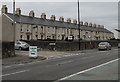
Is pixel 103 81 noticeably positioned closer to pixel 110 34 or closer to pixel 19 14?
pixel 19 14

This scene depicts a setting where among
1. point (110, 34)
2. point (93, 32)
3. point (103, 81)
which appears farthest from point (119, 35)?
point (103, 81)

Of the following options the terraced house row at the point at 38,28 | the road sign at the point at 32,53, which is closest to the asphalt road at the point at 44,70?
the road sign at the point at 32,53

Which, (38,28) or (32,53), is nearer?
(32,53)

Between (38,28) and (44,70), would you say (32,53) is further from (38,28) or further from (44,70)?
(38,28)

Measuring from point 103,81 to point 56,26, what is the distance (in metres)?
63.8

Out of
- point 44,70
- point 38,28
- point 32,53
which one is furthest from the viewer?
point 38,28

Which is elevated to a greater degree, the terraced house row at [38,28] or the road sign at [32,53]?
the terraced house row at [38,28]

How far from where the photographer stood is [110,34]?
375 feet

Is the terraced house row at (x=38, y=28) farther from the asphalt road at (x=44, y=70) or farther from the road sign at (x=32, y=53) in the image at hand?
the asphalt road at (x=44, y=70)

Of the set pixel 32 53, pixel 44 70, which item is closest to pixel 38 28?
pixel 32 53

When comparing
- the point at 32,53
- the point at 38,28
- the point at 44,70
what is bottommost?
the point at 44,70

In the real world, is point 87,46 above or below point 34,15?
below

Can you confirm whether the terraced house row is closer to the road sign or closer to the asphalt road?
the road sign

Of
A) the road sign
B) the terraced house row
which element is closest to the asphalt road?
the road sign
